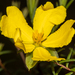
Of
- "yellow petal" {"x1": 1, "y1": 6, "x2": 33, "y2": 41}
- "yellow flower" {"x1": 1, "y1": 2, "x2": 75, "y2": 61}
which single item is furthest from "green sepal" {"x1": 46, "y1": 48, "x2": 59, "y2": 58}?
"yellow petal" {"x1": 1, "y1": 6, "x2": 33, "y2": 41}

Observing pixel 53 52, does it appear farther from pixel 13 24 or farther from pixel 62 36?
pixel 13 24

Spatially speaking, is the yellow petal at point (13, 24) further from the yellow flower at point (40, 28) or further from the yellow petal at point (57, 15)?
the yellow petal at point (57, 15)

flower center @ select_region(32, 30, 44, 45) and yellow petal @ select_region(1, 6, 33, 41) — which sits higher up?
yellow petal @ select_region(1, 6, 33, 41)

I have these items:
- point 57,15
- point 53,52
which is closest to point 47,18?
point 57,15

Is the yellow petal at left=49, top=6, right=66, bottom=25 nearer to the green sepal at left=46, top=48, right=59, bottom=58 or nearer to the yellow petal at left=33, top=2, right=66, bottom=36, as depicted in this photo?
the yellow petal at left=33, top=2, right=66, bottom=36

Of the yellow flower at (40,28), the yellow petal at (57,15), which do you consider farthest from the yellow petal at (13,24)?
the yellow petal at (57,15)

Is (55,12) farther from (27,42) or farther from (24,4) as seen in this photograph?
(24,4)

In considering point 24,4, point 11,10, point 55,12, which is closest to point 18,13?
point 11,10
